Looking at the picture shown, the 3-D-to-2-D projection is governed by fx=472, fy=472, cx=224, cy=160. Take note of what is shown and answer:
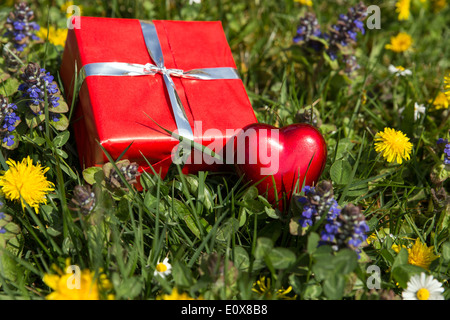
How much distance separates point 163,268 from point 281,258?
394 millimetres

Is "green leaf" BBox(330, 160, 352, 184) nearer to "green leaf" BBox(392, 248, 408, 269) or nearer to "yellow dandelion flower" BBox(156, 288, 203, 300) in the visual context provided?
"green leaf" BBox(392, 248, 408, 269)

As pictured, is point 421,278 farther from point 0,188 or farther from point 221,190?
point 0,188

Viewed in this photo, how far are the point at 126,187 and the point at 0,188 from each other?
463 millimetres

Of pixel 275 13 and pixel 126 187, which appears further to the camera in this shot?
pixel 275 13

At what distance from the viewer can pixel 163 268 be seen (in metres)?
1.58

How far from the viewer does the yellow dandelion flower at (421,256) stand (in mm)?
1702

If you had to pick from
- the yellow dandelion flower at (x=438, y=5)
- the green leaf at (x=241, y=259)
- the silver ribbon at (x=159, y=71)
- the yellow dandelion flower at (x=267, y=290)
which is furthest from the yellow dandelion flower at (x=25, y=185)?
the yellow dandelion flower at (x=438, y=5)

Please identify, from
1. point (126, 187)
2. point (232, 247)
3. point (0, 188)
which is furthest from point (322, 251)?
point (0, 188)

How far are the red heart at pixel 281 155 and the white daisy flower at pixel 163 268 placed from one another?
0.46 metres

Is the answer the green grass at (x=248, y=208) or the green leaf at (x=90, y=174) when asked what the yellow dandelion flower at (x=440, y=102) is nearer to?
the green grass at (x=248, y=208)

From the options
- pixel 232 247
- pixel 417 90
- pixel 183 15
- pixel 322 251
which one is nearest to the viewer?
pixel 322 251

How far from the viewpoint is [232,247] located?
65.6 inches

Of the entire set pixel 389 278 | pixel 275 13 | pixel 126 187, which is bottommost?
pixel 389 278

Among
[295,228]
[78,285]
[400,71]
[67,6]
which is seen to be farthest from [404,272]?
[67,6]
